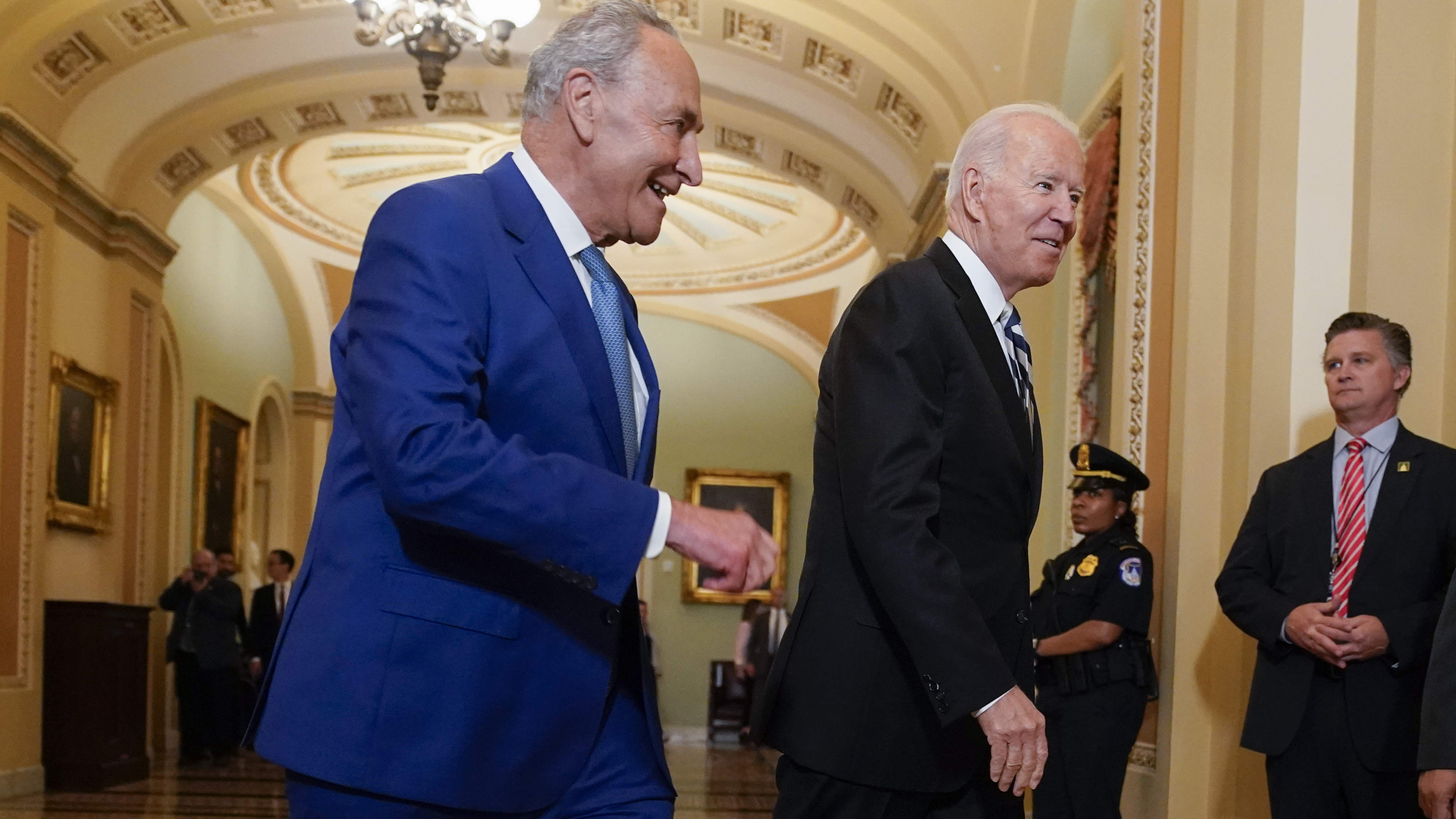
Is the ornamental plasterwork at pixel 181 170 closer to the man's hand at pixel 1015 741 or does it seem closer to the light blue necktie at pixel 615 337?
the light blue necktie at pixel 615 337

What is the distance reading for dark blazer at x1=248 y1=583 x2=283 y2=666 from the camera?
12.1 metres

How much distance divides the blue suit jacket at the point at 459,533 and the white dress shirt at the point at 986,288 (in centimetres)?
89

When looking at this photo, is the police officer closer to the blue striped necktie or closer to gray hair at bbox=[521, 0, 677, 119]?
the blue striped necktie

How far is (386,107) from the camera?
38.1 feet

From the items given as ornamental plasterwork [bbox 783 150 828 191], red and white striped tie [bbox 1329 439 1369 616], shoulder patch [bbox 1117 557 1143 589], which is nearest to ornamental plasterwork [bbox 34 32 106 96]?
ornamental plasterwork [bbox 783 150 828 191]

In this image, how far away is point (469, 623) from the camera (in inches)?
63.1

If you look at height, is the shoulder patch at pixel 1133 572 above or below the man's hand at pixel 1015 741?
above

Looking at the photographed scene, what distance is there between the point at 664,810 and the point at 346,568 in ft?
1.64

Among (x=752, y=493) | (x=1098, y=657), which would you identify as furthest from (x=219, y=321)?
(x=1098, y=657)

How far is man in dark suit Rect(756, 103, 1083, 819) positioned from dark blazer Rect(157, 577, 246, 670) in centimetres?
933

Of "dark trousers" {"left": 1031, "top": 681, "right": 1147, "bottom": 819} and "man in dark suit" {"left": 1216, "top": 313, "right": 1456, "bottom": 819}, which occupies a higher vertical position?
"man in dark suit" {"left": 1216, "top": 313, "right": 1456, "bottom": 819}

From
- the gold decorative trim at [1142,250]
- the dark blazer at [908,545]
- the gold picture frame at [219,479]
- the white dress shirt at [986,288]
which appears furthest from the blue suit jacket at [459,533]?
the gold picture frame at [219,479]

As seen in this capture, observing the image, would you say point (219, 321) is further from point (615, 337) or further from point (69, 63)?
point (615, 337)

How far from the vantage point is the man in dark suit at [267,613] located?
12.1 metres
